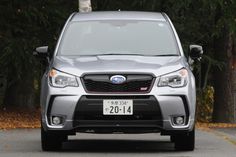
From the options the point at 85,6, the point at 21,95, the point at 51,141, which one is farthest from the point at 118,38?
the point at 21,95

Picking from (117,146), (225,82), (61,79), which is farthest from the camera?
(225,82)

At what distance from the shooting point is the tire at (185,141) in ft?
36.0

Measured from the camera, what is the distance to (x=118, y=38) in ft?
38.2

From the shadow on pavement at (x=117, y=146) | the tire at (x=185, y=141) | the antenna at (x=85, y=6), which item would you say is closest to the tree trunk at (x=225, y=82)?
the antenna at (x=85, y=6)

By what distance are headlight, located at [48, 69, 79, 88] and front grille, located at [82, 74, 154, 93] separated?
140mm

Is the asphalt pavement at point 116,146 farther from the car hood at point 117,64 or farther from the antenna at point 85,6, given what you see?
the antenna at point 85,6

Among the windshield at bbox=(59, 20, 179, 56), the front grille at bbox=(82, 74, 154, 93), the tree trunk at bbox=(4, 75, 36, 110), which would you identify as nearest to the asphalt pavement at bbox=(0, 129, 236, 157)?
the front grille at bbox=(82, 74, 154, 93)

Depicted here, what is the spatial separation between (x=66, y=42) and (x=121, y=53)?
2.97 feet

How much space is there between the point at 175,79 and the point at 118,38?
1506 millimetres

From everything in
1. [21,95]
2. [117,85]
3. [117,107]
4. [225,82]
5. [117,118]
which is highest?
[117,85]

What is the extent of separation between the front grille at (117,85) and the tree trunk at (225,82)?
14402mm

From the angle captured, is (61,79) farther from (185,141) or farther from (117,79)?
(185,141)

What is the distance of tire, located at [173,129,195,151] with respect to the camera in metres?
11.0

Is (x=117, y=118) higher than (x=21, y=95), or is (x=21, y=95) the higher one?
(x=117, y=118)
